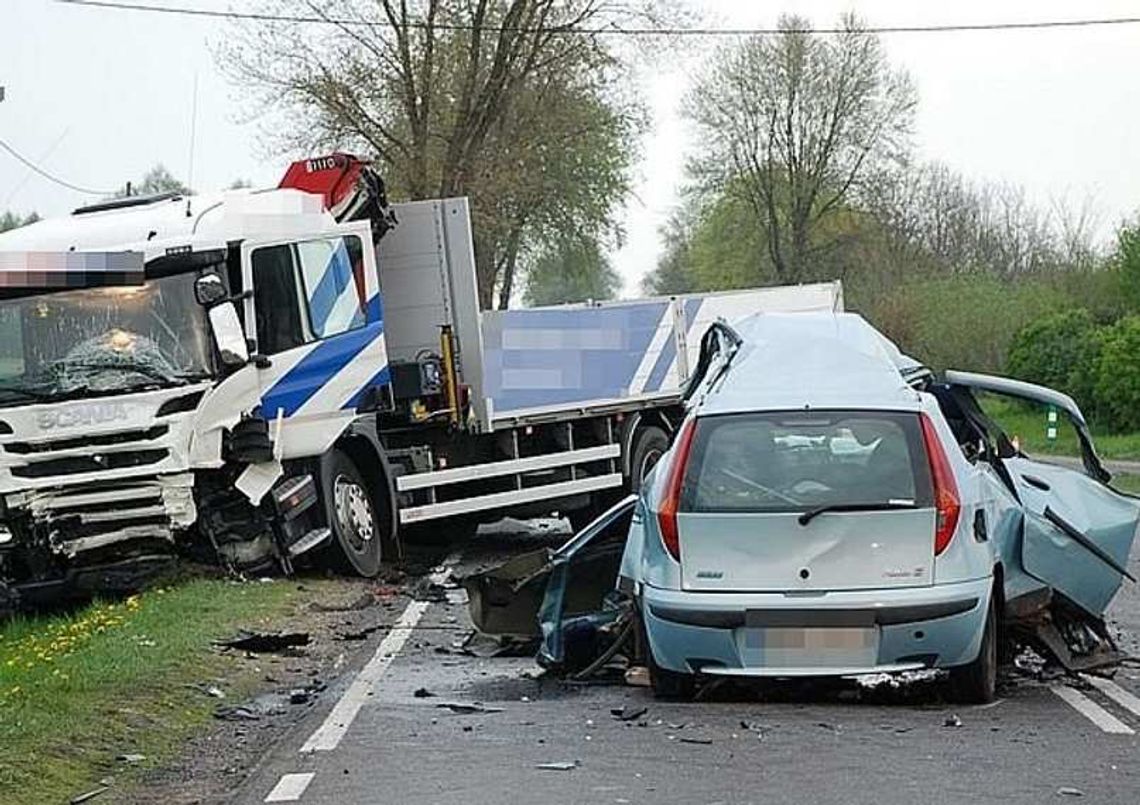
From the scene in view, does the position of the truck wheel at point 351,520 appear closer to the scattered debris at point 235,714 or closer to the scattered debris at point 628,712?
the scattered debris at point 235,714

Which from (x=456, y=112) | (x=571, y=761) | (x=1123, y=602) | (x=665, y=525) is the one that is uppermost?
(x=456, y=112)

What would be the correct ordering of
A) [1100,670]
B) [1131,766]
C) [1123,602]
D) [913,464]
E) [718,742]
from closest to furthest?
[1131,766]
[718,742]
[913,464]
[1100,670]
[1123,602]

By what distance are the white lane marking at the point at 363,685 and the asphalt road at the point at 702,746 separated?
24 millimetres

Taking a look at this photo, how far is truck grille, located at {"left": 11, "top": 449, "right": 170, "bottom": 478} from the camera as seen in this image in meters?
13.6

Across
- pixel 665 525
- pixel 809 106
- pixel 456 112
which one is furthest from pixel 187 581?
pixel 809 106

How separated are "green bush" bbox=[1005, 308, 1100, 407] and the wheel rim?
3270 cm

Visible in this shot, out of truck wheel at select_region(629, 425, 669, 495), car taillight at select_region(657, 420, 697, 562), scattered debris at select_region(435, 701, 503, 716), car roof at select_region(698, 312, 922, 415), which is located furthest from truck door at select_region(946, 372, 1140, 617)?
truck wheel at select_region(629, 425, 669, 495)

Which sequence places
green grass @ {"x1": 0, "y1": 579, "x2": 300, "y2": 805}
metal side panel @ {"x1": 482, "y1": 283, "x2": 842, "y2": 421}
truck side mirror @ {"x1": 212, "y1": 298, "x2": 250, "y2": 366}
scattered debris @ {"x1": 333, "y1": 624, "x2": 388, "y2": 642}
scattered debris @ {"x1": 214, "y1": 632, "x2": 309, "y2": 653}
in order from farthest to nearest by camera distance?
metal side panel @ {"x1": 482, "y1": 283, "x2": 842, "y2": 421} < truck side mirror @ {"x1": 212, "y1": 298, "x2": 250, "y2": 366} < scattered debris @ {"x1": 333, "y1": 624, "x2": 388, "y2": 642} < scattered debris @ {"x1": 214, "y1": 632, "x2": 309, "y2": 653} < green grass @ {"x1": 0, "y1": 579, "x2": 300, "y2": 805}

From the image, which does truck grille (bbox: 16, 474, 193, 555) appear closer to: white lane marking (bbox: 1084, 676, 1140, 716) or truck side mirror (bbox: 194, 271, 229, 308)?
truck side mirror (bbox: 194, 271, 229, 308)

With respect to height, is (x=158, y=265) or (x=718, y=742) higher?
(x=158, y=265)

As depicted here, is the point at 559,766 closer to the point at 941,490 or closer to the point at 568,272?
the point at 941,490

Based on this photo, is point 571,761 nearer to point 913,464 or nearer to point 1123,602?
point 913,464

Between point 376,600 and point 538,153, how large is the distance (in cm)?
2919

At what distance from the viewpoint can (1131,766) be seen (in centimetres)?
768
